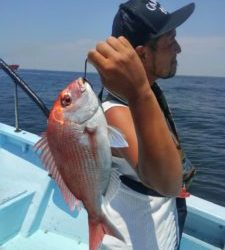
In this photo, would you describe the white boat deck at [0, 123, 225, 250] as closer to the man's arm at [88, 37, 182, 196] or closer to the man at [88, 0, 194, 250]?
the man at [88, 0, 194, 250]

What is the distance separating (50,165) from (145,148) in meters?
0.39

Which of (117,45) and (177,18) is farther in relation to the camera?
(177,18)

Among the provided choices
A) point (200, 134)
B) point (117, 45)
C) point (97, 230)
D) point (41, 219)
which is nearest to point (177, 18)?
point (117, 45)

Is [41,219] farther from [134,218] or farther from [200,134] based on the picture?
[200,134]

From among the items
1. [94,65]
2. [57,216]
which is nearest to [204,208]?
[57,216]

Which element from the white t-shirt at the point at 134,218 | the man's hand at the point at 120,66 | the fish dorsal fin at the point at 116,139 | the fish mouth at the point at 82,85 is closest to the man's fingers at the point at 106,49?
the man's hand at the point at 120,66

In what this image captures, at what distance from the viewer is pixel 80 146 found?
145 centimetres

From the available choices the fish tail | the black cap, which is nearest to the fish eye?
the fish tail

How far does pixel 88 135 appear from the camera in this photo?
4.66 ft

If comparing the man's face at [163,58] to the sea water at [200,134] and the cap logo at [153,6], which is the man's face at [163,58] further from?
the sea water at [200,134]

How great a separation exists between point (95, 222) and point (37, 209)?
2.72 metres

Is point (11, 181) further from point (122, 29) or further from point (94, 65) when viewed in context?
point (94, 65)

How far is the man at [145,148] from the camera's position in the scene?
1.40 metres

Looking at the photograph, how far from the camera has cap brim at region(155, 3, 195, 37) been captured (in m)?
1.97
